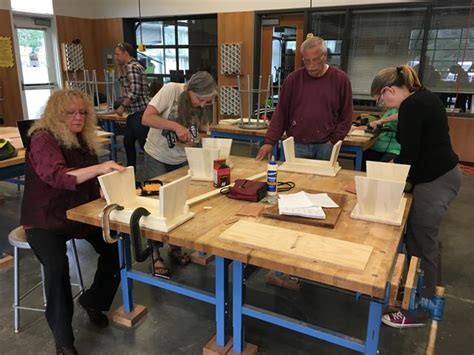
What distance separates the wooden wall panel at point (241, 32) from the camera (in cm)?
641

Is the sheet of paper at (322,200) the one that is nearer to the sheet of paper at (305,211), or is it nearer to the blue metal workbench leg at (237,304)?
the sheet of paper at (305,211)

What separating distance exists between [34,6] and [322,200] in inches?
282

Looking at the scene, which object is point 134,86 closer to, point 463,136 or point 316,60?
point 316,60

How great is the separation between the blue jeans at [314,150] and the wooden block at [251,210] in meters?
1.18

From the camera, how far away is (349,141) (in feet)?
10.7

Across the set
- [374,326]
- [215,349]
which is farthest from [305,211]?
[215,349]

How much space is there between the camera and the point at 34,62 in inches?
278

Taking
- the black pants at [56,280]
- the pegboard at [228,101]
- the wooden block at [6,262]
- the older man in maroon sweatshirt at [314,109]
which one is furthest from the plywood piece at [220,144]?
the pegboard at [228,101]

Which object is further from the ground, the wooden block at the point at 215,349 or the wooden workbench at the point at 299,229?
the wooden workbench at the point at 299,229

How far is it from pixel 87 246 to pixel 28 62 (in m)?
5.39

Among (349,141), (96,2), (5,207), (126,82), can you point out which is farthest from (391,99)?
(96,2)

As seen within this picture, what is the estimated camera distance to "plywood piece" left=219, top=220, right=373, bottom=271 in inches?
49.3

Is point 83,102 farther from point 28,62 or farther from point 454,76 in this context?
point 28,62

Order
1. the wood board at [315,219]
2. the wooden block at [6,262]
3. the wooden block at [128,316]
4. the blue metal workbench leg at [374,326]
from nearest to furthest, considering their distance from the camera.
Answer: the blue metal workbench leg at [374,326] → the wood board at [315,219] → the wooden block at [128,316] → the wooden block at [6,262]
